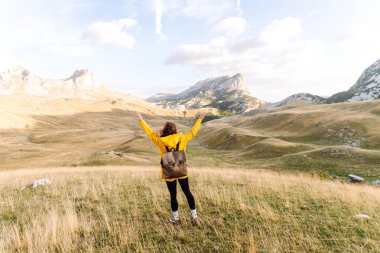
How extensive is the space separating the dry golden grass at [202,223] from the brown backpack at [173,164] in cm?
147

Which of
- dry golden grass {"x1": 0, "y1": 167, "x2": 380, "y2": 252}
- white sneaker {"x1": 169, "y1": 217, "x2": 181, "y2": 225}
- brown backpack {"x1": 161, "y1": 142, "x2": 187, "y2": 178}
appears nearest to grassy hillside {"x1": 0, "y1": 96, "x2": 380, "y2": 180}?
dry golden grass {"x1": 0, "y1": 167, "x2": 380, "y2": 252}

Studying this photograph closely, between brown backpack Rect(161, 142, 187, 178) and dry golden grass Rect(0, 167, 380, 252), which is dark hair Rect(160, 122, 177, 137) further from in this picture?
dry golden grass Rect(0, 167, 380, 252)

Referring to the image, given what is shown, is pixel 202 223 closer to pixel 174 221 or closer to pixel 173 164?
pixel 174 221

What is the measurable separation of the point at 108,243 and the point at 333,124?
232 ft

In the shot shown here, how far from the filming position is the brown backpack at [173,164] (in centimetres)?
736

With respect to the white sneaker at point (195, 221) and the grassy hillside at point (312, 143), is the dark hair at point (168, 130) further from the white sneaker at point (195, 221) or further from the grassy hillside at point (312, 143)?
the grassy hillside at point (312, 143)

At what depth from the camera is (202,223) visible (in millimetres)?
7660

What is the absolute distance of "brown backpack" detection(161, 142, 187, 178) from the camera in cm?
736

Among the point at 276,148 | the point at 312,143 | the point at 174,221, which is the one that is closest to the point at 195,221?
the point at 174,221

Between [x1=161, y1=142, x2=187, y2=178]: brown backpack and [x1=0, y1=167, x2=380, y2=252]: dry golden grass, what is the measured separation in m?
1.47

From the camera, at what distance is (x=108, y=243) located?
6.64 m

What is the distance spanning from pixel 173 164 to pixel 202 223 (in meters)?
1.92

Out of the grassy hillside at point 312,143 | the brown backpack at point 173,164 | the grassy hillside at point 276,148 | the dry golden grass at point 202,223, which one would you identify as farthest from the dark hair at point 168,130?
the grassy hillside at point 312,143

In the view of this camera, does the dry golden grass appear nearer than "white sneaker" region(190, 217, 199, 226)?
Yes
